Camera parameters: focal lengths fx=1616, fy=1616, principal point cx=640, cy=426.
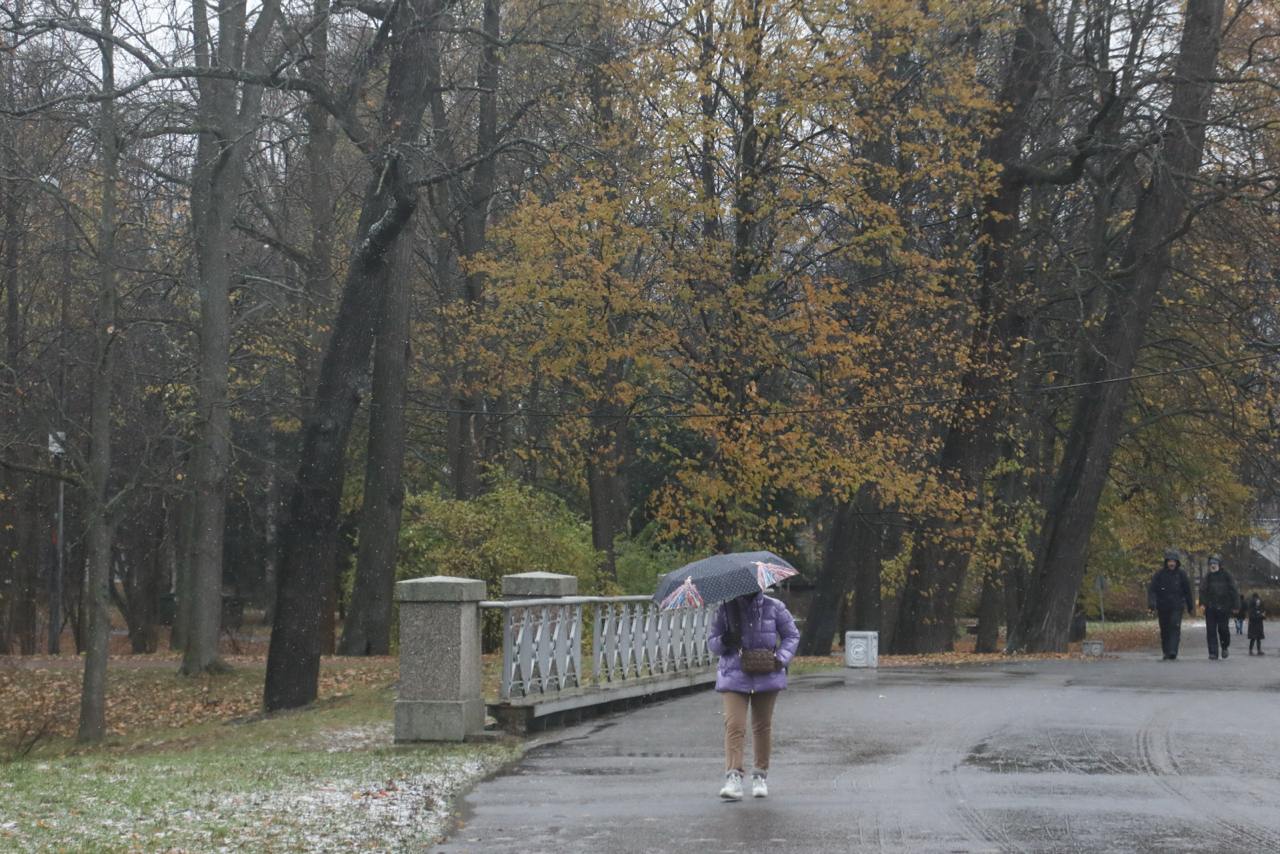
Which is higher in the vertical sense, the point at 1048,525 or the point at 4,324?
the point at 4,324

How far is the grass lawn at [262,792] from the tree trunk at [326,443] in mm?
2548

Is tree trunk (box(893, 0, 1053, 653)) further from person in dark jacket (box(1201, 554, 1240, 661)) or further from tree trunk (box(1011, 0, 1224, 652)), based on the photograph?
person in dark jacket (box(1201, 554, 1240, 661))

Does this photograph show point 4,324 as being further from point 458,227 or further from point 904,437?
point 904,437

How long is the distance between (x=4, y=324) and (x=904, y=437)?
19.2 meters

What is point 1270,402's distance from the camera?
3075cm

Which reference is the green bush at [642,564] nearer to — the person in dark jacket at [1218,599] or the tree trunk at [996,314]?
the tree trunk at [996,314]

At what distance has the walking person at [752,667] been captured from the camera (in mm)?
10500

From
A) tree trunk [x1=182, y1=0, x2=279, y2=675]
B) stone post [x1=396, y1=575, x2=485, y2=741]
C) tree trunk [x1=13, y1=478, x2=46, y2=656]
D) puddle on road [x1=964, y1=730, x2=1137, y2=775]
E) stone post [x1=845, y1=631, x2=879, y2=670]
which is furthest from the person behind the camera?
tree trunk [x1=13, y1=478, x2=46, y2=656]

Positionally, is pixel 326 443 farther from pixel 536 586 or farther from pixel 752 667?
pixel 752 667

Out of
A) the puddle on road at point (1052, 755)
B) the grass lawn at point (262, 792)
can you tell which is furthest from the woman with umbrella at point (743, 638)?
the puddle on road at point (1052, 755)

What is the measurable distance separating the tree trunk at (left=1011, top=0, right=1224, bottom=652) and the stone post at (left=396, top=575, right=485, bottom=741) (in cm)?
1687

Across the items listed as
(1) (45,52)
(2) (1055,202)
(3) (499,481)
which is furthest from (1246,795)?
(2) (1055,202)

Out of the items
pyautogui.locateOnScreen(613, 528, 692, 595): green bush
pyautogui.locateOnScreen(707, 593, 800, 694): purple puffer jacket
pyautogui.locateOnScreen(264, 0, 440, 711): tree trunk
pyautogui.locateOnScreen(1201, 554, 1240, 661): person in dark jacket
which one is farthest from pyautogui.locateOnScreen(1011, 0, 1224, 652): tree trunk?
pyautogui.locateOnScreen(707, 593, 800, 694): purple puffer jacket

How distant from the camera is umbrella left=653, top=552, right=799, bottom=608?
33.7 feet
